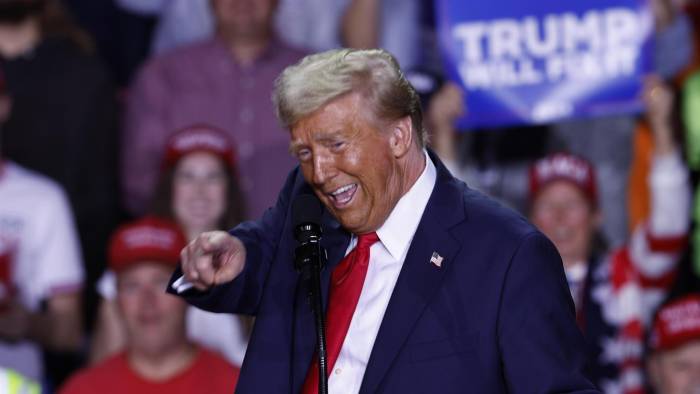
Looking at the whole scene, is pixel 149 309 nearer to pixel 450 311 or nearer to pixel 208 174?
pixel 208 174

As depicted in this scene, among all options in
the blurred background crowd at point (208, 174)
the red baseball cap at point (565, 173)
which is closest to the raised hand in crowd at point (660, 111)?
the blurred background crowd at point (208, 174)

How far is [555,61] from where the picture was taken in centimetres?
509

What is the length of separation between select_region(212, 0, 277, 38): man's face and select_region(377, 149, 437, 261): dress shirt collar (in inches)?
106

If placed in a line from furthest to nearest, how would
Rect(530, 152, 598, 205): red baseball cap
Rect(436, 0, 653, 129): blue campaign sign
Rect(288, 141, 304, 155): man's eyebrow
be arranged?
Rect(530, 152, 598, 205): red baseball cap → Rect(436, 0, 653, 129): blue campaign sign → Rect(288, 141, 304, 155): man's eyebrow

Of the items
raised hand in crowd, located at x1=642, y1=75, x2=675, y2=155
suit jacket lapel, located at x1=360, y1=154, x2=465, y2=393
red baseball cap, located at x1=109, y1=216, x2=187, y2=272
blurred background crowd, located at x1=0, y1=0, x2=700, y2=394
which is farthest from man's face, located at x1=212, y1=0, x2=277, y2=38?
suit jacket lapel, located at x1=360, y1=154, x2=465, y2=393

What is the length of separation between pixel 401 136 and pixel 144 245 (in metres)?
2.13

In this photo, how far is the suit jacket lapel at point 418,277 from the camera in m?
2.76

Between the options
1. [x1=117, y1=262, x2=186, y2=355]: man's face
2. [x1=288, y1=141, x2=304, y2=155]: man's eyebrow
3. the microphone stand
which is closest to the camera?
the microphone stand

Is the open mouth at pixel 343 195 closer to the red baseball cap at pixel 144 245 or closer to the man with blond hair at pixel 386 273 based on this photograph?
the man with blond hair at pixel 386 273

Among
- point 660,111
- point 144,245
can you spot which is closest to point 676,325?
point 660,111

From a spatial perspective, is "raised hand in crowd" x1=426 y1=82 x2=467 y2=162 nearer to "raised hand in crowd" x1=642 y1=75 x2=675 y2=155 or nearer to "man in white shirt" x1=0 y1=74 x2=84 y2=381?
"raised hand in crowd" x1=642 y1=75 x2=675 y2=155

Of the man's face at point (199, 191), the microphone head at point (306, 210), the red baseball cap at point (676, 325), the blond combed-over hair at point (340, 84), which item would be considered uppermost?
the blond combed-over hair at point (340, 84)

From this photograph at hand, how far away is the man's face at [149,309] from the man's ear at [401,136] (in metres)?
1.99

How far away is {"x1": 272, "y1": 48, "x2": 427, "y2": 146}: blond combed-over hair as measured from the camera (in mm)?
2727
